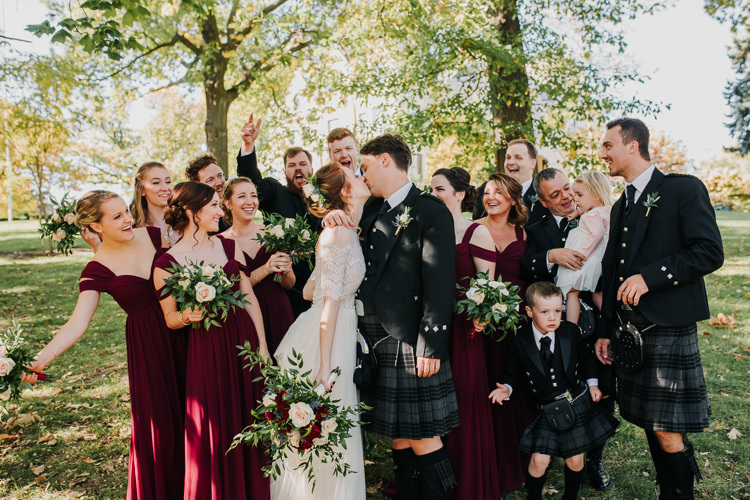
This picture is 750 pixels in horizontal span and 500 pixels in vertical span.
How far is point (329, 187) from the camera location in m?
3.84

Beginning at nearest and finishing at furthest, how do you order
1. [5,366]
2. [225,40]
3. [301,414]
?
[301,414]
[5,366]
[225,40]

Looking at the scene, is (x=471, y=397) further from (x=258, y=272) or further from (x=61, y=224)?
(x=61, y=224)

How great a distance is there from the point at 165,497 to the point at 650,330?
370 centimetres

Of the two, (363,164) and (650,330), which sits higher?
(363,164)

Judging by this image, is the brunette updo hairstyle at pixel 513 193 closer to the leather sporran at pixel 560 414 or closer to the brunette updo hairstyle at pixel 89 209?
the leather sporran at pixel 560 414

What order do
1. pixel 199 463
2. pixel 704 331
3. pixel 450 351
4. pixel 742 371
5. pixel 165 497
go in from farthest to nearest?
pixel 704 331, pixel 742 371, pixel 450 351, pixel 165 497, pixel 199 463

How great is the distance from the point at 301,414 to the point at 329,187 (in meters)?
1.62

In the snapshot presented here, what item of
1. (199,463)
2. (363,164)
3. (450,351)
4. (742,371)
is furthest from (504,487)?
(742,371)

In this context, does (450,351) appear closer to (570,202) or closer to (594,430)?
(594,430)

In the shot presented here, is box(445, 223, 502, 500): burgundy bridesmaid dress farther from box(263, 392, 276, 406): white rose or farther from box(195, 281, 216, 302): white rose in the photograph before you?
box(195, 281, 216, 302): white rose

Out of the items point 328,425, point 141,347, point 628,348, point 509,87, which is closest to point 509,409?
point 628,348

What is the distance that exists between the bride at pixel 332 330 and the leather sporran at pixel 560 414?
1438 mm

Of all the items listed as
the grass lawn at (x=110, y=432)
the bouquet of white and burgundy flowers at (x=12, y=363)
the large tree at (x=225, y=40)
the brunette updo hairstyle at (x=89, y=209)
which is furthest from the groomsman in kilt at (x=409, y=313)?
the large tree at (x=225, y=40)

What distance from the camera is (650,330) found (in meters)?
3.71
